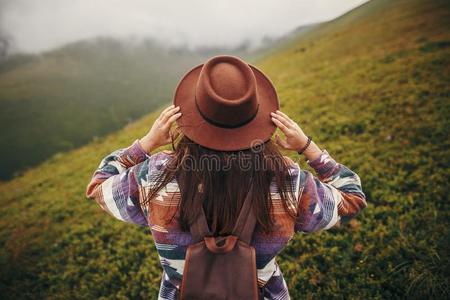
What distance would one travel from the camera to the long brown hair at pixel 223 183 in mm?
1701

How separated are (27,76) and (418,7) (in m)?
83.6

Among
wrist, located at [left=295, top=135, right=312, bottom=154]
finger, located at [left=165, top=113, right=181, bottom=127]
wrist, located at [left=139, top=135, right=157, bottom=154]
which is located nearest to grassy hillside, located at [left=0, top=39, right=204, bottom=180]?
wrist, located at [left=139, top=135, right=157, bottom=154]

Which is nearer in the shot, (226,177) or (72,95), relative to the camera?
(226,177)

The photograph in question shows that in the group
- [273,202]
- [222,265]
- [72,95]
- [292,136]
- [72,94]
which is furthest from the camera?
[72,94]

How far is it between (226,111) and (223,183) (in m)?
0.45

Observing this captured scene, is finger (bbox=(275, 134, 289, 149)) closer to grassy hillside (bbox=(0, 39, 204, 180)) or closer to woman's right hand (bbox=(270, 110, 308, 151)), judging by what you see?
woman's right hand (bbox=(270, 110, 308, 151))

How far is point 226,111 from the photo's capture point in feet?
5.48

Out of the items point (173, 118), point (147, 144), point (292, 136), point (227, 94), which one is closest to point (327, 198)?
point (292, 136)

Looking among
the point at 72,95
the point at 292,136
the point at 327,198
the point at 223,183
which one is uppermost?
the point at 292,136

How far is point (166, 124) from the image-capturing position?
73.3 inches

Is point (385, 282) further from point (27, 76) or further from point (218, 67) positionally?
point (27, 76)

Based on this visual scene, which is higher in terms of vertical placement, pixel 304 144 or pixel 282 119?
pixel 282 119

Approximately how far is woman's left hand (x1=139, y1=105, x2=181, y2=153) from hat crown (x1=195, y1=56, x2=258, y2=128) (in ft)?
0.62

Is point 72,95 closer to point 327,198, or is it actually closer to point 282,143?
point 282,143
